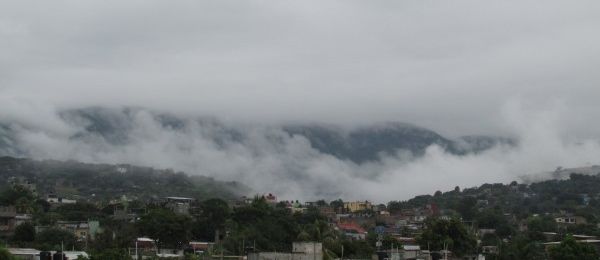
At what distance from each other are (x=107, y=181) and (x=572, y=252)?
92.6 m

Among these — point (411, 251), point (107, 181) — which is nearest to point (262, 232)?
point (411, 251)

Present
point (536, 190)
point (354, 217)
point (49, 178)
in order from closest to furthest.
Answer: point (354, 217) < point (49, 178) < point (536, 190)

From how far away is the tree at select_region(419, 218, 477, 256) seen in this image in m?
75.8

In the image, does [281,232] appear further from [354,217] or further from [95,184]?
[95,184]

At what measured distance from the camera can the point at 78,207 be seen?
90.6m

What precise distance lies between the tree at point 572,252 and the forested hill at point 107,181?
222 feet

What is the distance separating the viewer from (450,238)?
7575cm

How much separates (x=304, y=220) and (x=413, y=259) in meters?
25.8

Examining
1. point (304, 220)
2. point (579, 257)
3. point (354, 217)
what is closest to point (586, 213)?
point (354, 217)

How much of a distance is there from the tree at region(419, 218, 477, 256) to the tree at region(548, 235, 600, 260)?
31.4 ft

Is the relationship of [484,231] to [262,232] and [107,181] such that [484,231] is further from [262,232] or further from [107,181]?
[107,181]

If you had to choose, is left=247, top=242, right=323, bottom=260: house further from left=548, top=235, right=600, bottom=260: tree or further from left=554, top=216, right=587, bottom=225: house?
left=554, top=216, right=587, bottom=225: house

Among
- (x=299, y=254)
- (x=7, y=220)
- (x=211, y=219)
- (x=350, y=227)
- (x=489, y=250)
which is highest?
(x=7, y=220)

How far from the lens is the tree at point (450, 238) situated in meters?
75.8
